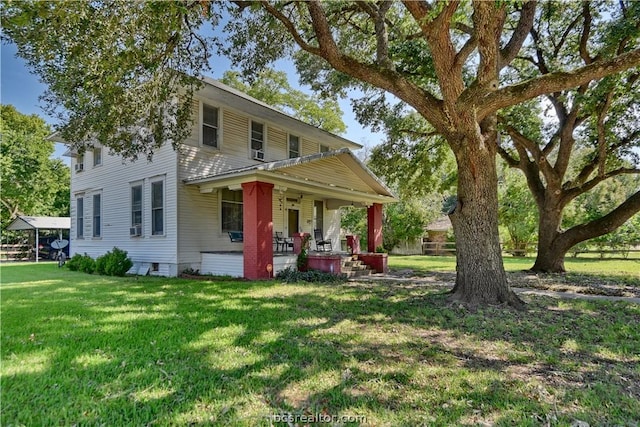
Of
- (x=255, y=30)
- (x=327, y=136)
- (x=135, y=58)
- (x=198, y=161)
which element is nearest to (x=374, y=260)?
(x=327, y=136)

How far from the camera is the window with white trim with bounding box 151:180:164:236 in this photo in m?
11.9

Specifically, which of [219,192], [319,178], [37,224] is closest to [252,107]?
[219,192]

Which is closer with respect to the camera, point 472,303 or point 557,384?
point 557,384

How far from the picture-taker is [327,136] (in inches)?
638

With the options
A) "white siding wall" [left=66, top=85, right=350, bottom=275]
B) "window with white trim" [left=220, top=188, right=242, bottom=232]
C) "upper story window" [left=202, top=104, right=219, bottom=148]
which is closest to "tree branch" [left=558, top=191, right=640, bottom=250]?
"white siding wall" [left=66, top=85, right=350, bottom=275]

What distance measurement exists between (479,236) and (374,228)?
8.76 meters

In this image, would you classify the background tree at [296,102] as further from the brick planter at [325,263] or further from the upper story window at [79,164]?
the brick planter at [325,263]

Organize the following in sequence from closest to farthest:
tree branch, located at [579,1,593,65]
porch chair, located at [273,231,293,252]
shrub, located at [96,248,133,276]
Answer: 1. tree branch, located at [579,1,593,65]
2. shrub, located at [96,248,133,276]
3. porch chair, located at [273,231,293,252]

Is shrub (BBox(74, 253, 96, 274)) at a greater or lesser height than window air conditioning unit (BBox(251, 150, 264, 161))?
lesser

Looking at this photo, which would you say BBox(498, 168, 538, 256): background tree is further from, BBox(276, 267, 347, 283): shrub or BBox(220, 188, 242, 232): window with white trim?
BBox(220, 188, 242, 232): window with white trim

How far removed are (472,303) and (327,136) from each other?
1123 cm

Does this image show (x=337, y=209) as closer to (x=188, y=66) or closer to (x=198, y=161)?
(x=198, y=161)

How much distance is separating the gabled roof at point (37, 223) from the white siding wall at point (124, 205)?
831 centimetres

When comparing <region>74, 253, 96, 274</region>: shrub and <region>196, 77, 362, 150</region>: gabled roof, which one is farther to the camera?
<region>74, 253, 96, 274</region>: shrub
